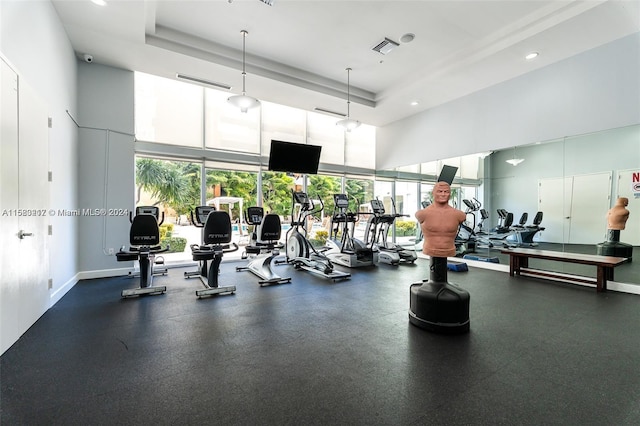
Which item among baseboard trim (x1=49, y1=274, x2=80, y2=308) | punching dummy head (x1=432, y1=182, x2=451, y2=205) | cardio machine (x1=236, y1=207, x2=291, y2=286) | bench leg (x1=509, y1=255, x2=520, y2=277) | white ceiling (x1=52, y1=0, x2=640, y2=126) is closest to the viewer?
punching dummy head (x1=432, y1=182, x2=451, y2=205)

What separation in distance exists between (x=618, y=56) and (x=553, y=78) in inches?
35.9

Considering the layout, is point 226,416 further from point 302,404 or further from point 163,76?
point 163,76

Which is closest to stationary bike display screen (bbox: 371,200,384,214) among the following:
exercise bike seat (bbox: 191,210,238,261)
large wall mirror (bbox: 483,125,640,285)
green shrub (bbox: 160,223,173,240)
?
large wall mirror (bbox: 483,125,640,285)

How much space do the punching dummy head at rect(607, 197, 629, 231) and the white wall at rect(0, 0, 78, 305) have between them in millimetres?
8456

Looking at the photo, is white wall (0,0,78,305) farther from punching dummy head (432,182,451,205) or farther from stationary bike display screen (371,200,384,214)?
stationary bike display screen (371,200,384,214)

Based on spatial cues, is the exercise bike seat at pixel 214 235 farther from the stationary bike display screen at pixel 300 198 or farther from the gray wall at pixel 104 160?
the gray wall at pixel 104 160

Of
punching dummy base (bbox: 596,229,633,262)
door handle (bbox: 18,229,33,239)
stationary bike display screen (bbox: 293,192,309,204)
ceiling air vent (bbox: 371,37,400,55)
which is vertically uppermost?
ceiling air vent (bbox: 371,37,400,55)

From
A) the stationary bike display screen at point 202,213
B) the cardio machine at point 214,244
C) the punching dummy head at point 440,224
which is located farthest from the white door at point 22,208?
the punching dummy head at point 440,224

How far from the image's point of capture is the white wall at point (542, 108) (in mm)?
4754

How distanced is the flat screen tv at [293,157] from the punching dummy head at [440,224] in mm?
4598

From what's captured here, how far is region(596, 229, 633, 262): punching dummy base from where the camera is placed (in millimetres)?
4969

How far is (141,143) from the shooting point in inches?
245

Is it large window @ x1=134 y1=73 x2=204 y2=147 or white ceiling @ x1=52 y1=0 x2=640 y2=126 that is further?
large window @ x1=134 y1=73 x2=204 y2=147

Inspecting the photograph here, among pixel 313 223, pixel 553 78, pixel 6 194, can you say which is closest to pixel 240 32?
pixel 6 194
